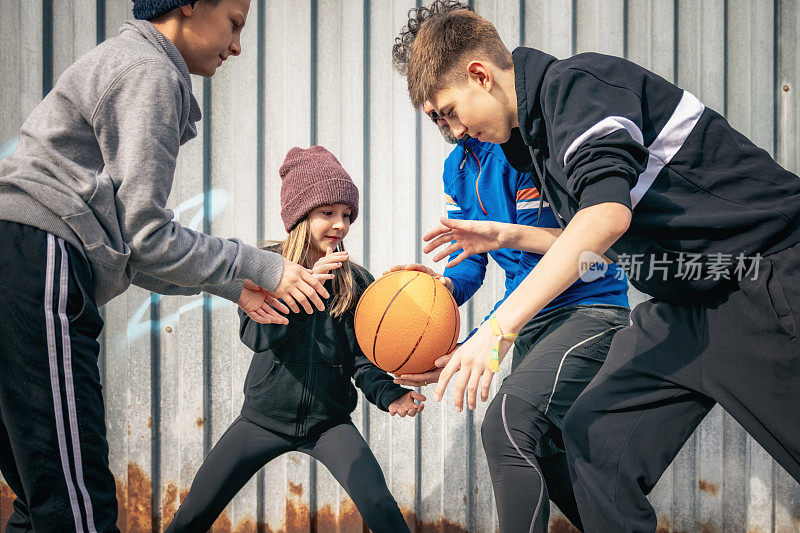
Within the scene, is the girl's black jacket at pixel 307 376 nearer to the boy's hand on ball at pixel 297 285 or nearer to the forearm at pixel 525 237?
the boy's hand on ball at pixel 297 285

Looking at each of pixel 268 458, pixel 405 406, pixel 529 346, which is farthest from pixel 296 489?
pixel 529 346

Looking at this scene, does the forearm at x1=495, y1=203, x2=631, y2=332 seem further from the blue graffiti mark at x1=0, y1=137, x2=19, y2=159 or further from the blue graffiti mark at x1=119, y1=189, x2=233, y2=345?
the blue graffiti mark at x1=0, y1=137, x2=19, y2=159

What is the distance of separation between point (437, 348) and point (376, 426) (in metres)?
1.48

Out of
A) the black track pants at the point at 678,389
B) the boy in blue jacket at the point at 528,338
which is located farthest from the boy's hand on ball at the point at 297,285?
the black track pants at the point at 678,389

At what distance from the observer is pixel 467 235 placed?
2.64 metres

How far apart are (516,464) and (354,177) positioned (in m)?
2.22

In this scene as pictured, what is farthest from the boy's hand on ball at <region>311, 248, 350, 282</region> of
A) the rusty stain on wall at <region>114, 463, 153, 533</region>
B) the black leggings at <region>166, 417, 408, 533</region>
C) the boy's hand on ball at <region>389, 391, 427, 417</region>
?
the rusty stain on wall at <region>114, 463, 153, 533</region>

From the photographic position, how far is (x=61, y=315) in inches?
64.2

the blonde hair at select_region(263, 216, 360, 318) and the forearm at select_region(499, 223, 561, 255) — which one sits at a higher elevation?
the forearm at select_region(499, 223, 561, 255)

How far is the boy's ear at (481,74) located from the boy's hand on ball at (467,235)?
561 mm

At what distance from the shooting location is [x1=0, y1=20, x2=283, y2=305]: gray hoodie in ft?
5.56

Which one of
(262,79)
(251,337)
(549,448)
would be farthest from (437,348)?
(262,79)

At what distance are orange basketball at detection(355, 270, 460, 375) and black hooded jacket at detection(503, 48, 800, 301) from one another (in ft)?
2.68

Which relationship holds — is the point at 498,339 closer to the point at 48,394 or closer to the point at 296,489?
the point at 48,394
